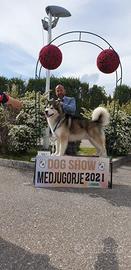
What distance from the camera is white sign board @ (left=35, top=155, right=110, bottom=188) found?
27.0ft

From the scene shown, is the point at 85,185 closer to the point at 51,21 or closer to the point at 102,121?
the point at 102,121

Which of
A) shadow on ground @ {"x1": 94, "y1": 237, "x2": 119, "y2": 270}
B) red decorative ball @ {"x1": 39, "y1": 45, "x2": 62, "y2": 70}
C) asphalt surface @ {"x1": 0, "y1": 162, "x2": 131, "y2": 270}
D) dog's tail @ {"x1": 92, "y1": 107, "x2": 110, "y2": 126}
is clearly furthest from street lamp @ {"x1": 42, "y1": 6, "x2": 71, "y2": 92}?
shadow on ground @ {"x1": 94, "y1": 237, "x2": 119, "y2": 270}

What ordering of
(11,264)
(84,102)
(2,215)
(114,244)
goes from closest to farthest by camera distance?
(11,264)
(114,244)
(2,215)
(84,102)

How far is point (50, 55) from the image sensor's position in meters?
10.1

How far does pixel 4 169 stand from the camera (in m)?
9.88

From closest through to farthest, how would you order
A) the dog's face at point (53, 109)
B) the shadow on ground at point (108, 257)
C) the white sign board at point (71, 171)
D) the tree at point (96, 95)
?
1. the shadow on ground at point (108, 257)
2. the white sign board at point (71, 171)
3. the dog's face at point (53, 109)
4. the tree at point (96, 95)

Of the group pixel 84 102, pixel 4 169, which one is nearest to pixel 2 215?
pixel 4 169

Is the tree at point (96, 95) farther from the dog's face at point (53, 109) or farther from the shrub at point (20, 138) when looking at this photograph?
the dog's face at point (53, 109)

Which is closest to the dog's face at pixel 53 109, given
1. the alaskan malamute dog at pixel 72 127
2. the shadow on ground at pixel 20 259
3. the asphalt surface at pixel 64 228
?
the alaskan malamute dog at pixel 72 127

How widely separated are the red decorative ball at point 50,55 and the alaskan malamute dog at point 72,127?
1676mm

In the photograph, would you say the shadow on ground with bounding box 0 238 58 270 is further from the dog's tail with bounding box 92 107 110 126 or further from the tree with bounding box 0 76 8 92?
the tree with bounding box 0 76 8 92

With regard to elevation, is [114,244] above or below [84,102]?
below

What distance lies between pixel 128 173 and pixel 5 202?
4419mm

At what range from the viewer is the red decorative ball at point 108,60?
9.99m
